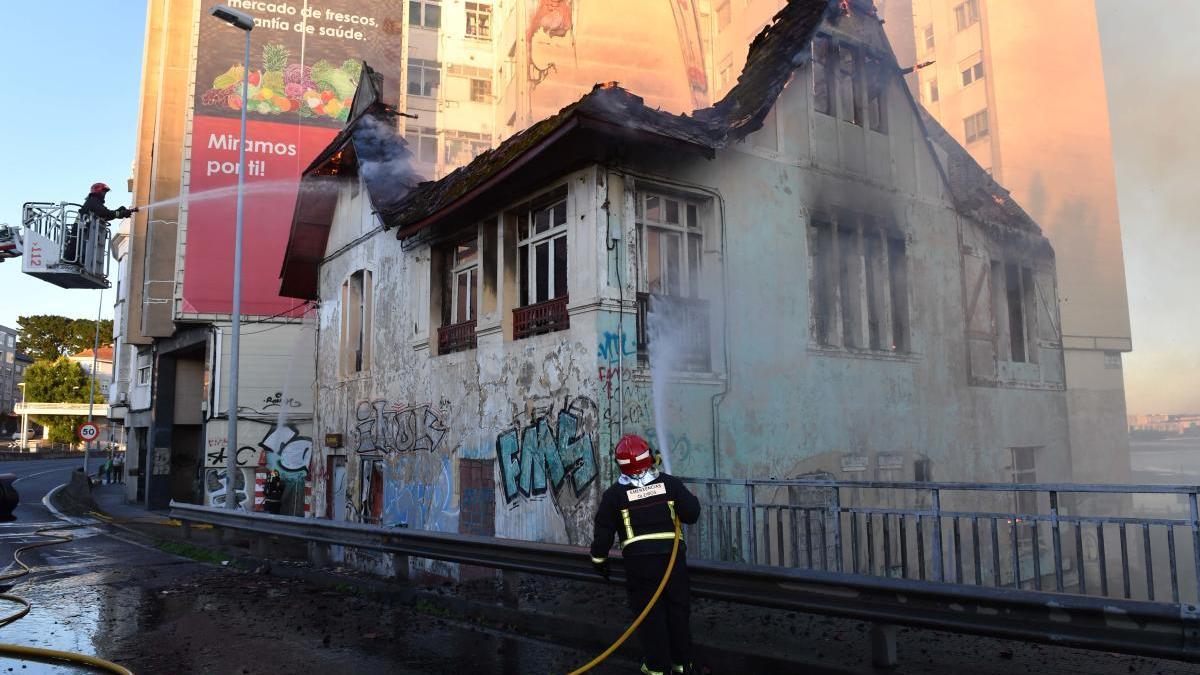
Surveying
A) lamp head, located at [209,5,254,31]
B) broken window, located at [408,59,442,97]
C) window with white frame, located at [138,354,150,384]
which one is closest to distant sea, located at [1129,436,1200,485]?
lamp head, located at [209,5,254,31]

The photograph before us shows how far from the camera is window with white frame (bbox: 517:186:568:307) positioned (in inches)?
453

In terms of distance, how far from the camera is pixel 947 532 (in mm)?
13711

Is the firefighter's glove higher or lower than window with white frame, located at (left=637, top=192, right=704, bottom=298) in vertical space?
lower

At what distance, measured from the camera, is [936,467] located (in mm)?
14266

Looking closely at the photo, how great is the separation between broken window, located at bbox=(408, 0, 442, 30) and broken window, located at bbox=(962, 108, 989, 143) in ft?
77.0

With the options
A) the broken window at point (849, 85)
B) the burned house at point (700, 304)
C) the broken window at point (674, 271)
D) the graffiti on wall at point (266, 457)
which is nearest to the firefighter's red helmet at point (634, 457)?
the burned house at point (700, 304)

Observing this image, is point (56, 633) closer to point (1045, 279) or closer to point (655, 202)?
point (655, 202)

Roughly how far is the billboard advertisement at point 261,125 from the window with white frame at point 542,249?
20.3m

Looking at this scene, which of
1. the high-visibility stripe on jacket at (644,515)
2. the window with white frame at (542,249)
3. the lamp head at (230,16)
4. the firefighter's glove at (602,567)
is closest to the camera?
the high-visibility stripe on jacket at (644,515)

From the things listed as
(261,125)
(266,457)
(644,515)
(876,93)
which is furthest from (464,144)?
(644,515)

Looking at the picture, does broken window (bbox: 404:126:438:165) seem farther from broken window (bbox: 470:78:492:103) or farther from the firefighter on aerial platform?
the firefighter on aerial platform

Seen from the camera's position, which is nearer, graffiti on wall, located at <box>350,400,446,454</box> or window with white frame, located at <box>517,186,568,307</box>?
window with white frame, located at <box>517,186,568,307</box>

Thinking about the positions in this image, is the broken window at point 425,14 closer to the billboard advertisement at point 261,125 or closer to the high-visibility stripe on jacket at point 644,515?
the billboard advertisement at point 261,125

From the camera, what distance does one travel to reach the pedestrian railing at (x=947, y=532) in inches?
310
